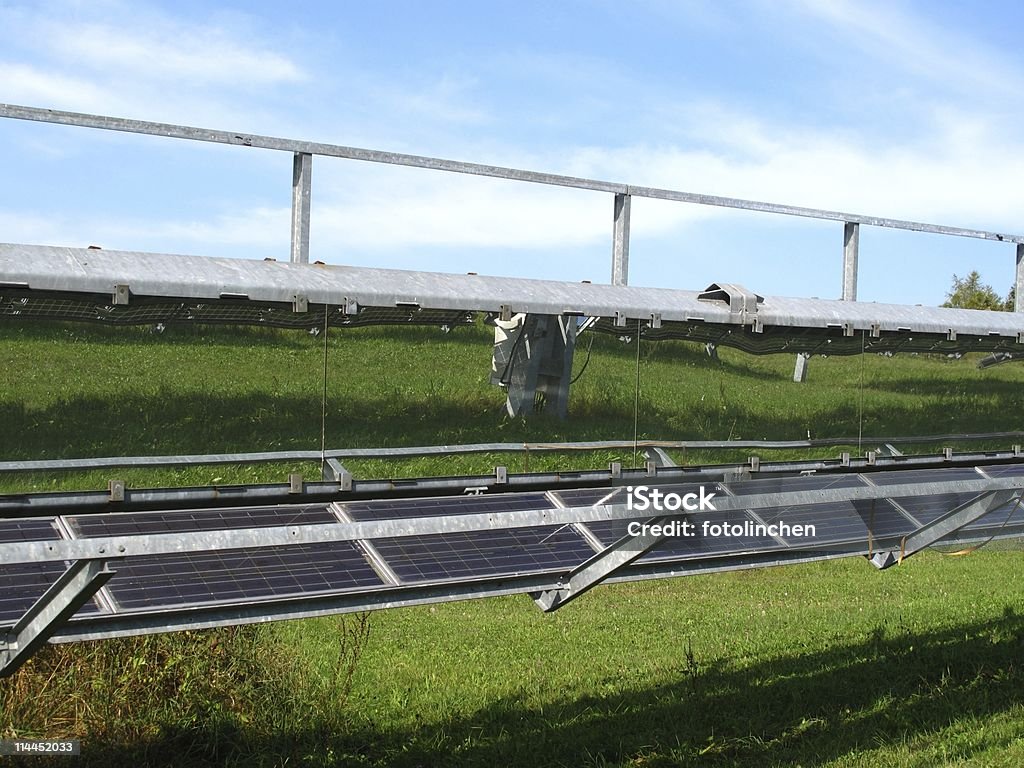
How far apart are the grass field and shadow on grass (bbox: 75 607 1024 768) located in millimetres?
29

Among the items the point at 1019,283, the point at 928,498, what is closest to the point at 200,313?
the point at 928,498

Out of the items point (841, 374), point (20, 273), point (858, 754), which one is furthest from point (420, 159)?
point (858, 754)

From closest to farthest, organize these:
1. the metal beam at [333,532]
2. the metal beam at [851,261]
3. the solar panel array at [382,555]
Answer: the metal beam at [333,532], the solar panel array at [382,555], the metal beam at [851,261]

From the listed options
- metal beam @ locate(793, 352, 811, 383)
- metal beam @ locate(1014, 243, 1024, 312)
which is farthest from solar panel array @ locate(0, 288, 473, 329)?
metal beam @ locate(1014, 243, 1024, 312)

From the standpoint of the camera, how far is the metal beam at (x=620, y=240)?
8773 mm

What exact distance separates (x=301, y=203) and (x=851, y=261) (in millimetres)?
5009

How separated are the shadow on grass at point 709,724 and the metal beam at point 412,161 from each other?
419cm

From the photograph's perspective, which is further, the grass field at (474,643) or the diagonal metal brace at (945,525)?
the diagonal metal brace at (945,525)

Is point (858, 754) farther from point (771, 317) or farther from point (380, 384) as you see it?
point (380, 384)

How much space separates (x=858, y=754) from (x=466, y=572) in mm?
4215

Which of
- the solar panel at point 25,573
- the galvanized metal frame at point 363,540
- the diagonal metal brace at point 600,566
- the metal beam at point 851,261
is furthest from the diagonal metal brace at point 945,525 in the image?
the solar panel at point 25,573

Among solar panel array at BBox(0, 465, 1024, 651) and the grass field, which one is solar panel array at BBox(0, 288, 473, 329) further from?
solar panel array at BBox(0, 465, 1024, 651)

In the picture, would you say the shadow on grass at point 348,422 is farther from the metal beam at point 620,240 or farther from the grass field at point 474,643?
the metal beam at point 620,240

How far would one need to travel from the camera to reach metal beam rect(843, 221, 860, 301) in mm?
10133
